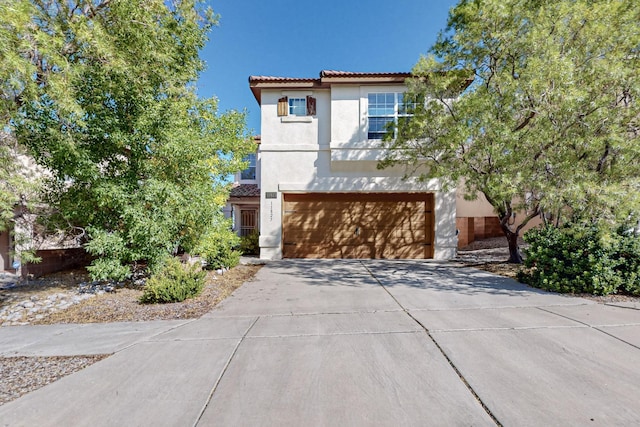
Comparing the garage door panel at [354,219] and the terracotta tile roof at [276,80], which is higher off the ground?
the terracotta tile roof at [276,80]

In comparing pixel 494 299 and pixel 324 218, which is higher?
pixel 324 218

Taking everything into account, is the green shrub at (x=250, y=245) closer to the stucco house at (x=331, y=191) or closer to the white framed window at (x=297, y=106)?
the stucco house at (x=331, y=191)

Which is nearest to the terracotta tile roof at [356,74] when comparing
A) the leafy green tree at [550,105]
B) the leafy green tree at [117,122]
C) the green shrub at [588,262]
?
the leafy green tree at [550,105]

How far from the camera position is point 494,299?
17.0ft

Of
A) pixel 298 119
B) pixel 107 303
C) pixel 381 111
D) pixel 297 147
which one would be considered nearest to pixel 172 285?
pixel 107 303

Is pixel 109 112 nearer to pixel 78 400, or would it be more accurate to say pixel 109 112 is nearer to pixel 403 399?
pixel 78 400

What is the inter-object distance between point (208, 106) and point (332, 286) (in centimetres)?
537

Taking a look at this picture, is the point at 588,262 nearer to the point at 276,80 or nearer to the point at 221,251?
the point at 221,251

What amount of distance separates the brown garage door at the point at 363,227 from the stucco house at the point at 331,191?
4cm

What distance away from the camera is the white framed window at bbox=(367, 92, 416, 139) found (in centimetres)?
1012

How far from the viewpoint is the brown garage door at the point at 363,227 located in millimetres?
10727

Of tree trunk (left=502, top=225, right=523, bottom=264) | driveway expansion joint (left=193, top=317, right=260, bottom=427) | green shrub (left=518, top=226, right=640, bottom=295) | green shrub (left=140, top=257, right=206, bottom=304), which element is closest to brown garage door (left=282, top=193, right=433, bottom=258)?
tree trunk (left=502, top=225, right=523, bottom=264)

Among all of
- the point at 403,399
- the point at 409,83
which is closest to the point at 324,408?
the point at 403,399

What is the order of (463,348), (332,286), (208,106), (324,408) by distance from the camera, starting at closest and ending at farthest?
1. (324,408)
2. (463,348)
3. (332,286)
4. (208,106)
